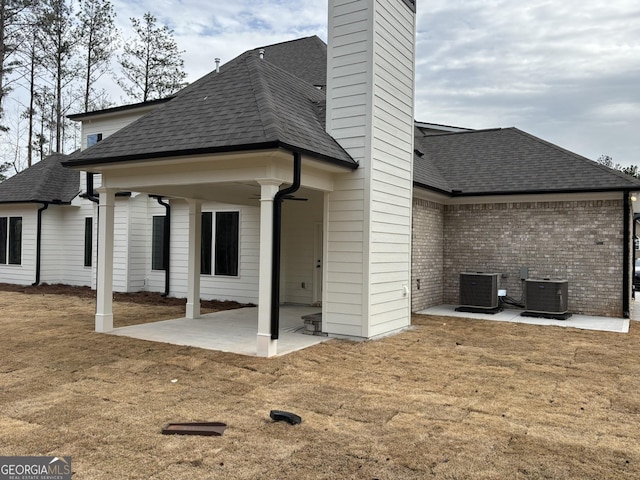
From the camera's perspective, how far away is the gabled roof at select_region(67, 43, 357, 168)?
6215 mm

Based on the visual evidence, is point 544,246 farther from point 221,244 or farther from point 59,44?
point 59,44

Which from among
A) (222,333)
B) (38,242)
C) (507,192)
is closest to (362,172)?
(222,333)

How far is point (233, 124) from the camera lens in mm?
6559

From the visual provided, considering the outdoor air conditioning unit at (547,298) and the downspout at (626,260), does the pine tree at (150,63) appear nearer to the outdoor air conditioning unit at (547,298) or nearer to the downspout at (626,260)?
the outdoor air conditioning unit at (547,298)

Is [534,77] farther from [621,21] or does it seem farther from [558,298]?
A: [558,298]

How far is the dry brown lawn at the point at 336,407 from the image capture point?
3328 mm

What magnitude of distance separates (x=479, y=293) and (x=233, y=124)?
6673mm

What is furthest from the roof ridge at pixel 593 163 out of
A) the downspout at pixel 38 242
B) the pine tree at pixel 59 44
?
the pine tree at pixel 59 44

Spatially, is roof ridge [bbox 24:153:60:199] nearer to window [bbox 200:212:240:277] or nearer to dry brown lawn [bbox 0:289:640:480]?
window [bbox 200:212:240:277]

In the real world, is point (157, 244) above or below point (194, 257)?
above

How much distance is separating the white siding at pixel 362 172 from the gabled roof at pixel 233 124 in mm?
404

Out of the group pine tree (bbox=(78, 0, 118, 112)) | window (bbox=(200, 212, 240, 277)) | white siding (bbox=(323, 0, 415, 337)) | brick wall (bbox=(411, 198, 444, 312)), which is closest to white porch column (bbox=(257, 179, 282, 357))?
white siding (bbox=(323, 0, 415, 337))

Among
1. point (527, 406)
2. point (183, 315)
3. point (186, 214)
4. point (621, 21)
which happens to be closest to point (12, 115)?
point (186, 214)

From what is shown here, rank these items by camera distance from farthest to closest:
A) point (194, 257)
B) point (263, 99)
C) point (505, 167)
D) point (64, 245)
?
point (64, 245)
point (505, 167)
point (194, 257)
point (263, 99)
